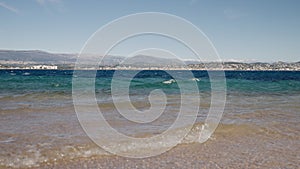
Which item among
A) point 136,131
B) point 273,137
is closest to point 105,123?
point 136,131

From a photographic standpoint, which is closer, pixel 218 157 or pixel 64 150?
pixel 218 157

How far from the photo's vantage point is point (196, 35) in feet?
32.9

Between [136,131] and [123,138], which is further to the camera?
[136,131]

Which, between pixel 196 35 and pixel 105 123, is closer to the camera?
pixel 196 35

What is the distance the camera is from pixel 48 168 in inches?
265

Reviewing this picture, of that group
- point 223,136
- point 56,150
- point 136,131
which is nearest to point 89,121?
point 136,131

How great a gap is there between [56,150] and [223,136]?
5.19 m

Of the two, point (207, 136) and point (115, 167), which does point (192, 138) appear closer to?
point (207, 136)

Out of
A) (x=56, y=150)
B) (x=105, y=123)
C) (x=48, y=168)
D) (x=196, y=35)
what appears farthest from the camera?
(x=105, y=123)

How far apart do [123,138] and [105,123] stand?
102 inches

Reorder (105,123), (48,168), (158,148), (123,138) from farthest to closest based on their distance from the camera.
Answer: (105,123), (123,138), (158,148), (48,168)

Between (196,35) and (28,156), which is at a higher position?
(196,35)

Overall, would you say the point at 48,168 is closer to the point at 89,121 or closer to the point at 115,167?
the point at 115,167

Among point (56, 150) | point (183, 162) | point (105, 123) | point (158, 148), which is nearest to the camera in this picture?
point (183, 162)
